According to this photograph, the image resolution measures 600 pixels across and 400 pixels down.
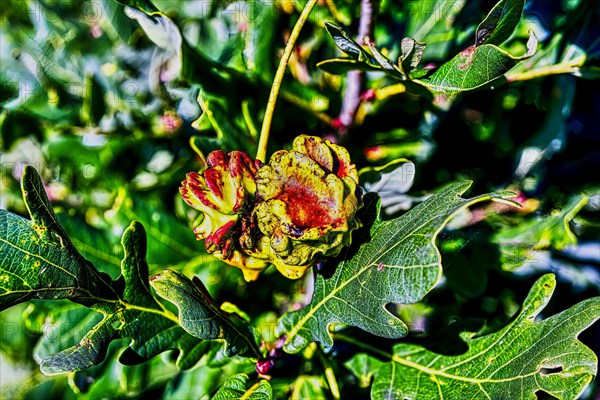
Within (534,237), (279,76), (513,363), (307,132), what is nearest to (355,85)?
(307,132)

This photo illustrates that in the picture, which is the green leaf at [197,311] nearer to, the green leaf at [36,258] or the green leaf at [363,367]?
the green leaf at [36,258]

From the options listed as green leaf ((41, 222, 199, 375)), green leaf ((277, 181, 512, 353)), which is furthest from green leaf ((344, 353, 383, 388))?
green leaf ((41, 222, 199, 375))

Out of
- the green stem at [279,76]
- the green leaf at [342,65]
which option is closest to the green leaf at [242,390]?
the green stem at [279,76]

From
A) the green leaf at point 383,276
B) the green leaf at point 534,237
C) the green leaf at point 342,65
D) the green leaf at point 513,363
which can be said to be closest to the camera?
the green leaf at point 383,276

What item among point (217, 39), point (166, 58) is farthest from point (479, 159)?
point (166, 58)

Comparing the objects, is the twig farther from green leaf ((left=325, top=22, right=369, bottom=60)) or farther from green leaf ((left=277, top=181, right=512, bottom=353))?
green leaf ((left=277, top=181, right=512, bottom=353))

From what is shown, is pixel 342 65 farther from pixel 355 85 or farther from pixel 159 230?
pixel 159 230

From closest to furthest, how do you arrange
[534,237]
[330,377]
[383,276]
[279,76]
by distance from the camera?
[383,276], [279,76], [330,377], [534,237]
